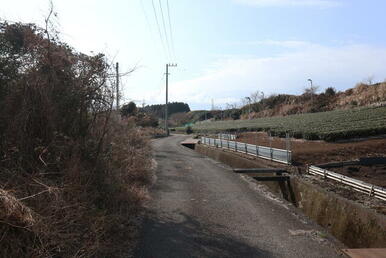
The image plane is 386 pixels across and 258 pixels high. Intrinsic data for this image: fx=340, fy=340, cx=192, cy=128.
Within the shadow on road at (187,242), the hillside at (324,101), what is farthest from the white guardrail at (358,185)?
the hillside at (324,101)

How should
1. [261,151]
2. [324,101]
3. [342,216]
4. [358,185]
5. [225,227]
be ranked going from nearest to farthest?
[225,227]
[342,216]
[358,185]
[261,151]
[324,101]

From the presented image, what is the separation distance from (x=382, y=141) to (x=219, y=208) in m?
13.5

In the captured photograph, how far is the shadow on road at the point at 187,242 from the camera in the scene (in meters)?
5.82

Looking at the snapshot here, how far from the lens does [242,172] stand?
16250mm

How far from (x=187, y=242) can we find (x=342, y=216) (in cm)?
432

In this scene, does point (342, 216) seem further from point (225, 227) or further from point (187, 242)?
point (187, 242)

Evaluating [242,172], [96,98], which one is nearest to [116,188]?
[96,98]

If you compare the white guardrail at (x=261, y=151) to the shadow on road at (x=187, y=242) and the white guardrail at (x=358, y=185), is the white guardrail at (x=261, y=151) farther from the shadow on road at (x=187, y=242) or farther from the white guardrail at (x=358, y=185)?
the shadow on road at (x=187, y=242)

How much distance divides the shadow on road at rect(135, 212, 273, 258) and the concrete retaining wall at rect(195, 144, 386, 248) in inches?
110

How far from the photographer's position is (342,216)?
841cm

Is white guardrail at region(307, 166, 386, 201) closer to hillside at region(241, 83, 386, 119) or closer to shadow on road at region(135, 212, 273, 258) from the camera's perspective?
shadow on road at region(135, 212, 273, 258)

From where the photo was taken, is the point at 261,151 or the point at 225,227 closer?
the point at 225,227

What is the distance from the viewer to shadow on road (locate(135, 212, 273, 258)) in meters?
5.82

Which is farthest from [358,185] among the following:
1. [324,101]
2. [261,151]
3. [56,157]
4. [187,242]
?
[324,101]
